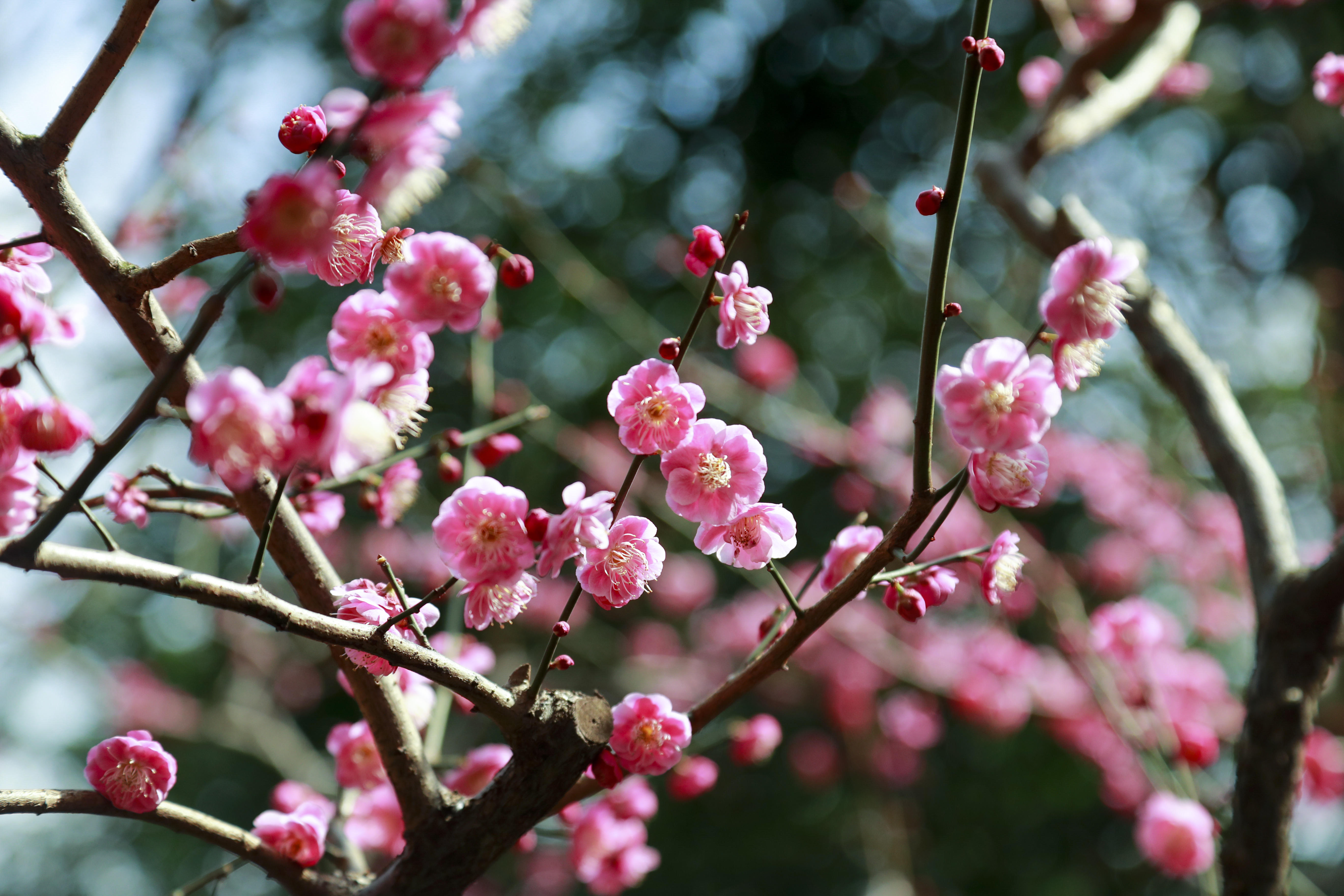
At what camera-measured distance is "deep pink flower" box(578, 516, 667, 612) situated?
0.89 m

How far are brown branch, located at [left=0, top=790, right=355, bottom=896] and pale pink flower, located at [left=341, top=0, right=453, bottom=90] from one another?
2.58ft

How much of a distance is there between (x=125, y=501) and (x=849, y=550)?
936 mm

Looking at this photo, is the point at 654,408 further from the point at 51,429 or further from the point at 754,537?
the point at 51,429

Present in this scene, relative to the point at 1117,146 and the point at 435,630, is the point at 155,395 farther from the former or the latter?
the point at 1117,146

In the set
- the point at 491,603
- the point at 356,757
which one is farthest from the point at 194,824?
the point at 491,603

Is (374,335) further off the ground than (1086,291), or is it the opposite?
(1086,291)

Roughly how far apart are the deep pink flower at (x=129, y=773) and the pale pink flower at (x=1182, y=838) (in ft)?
6.97

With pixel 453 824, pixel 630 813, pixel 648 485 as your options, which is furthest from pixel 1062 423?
pixel 453 824

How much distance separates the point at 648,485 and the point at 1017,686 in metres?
1.82

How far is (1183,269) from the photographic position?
4898 millimetres

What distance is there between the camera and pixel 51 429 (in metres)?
0.78

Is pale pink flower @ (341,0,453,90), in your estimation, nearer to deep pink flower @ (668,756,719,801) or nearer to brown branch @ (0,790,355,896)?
brown branch @ (0,790,355,896)

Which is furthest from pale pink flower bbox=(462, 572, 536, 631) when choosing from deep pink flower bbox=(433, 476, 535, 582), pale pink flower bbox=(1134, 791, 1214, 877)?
pale pink flower bbox=(1134, 791, 1214, 877)

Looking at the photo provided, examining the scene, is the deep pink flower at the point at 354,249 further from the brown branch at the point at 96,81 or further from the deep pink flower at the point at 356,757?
the deep pink flower at the point at 356,757
